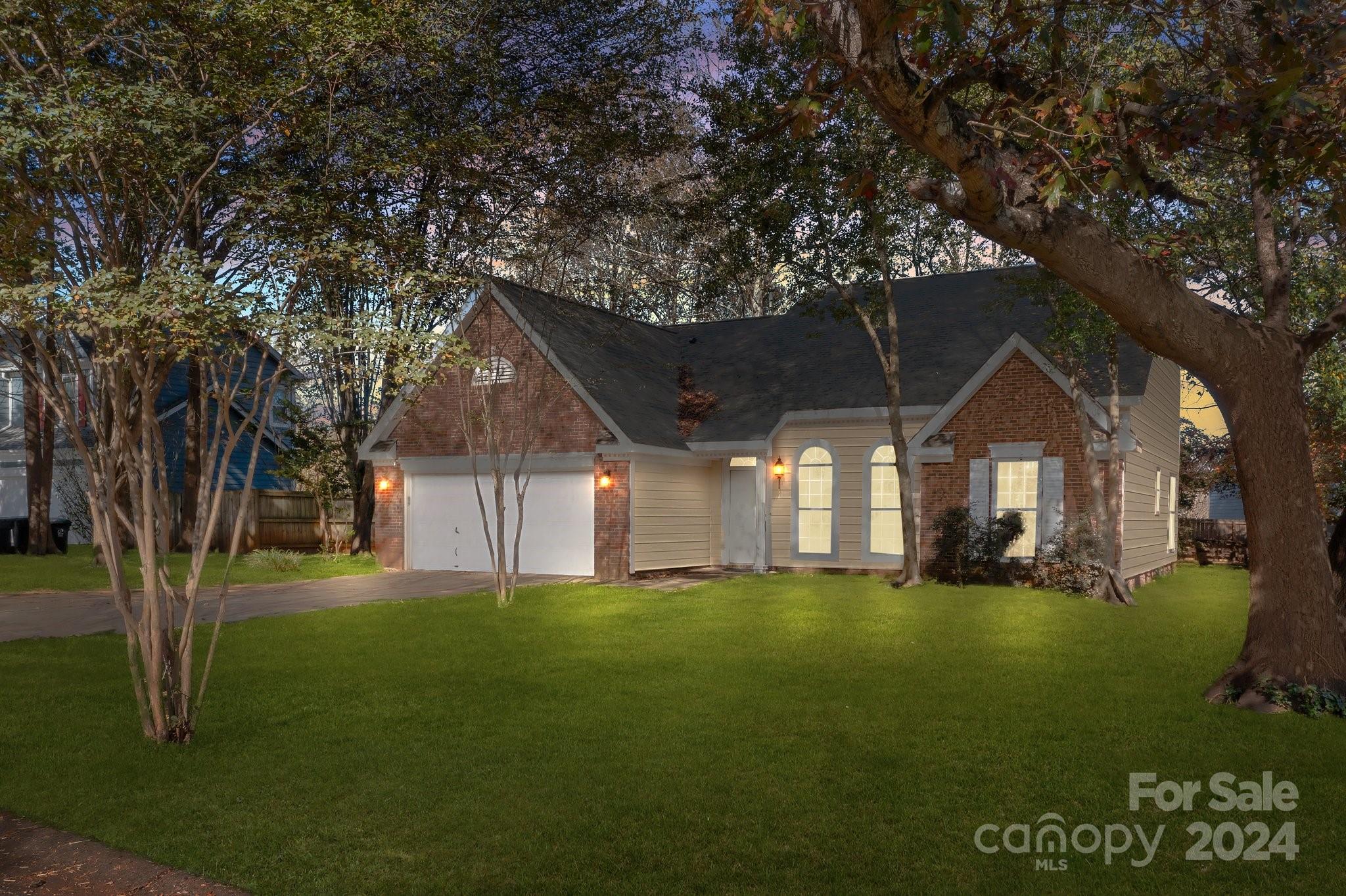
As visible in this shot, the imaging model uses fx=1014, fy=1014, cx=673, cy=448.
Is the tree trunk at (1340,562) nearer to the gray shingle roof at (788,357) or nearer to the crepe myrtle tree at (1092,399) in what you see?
the crepe myrtle tree at (1092,399)

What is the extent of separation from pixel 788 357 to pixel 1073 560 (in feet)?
29.1

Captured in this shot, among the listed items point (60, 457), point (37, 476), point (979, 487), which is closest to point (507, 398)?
point (979, 487)

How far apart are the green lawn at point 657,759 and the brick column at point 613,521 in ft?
23.9

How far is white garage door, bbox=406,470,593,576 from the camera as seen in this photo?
20938mm

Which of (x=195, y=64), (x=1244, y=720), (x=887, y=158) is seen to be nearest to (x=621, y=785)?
(x=1244, y=720)

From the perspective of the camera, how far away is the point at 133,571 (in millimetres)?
20781

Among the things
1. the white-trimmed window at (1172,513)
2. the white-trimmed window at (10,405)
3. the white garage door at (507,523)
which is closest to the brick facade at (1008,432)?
the white garage door at (507,523)

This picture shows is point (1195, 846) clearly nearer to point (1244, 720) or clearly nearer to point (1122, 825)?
point (1122, 825)

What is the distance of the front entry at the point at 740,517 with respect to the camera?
22875 mm

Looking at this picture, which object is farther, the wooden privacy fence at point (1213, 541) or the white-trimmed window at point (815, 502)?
the wooden privacy fence at point (1213, 541)

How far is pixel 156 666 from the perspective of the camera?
732 cm

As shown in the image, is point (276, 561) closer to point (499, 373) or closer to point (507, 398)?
point (507, 398)

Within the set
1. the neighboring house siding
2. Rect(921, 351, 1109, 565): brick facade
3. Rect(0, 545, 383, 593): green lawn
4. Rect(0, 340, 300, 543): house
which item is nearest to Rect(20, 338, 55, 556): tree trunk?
Rect(0, 545, 383, 593): green lawn

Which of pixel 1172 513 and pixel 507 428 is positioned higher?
pixel 507 428
